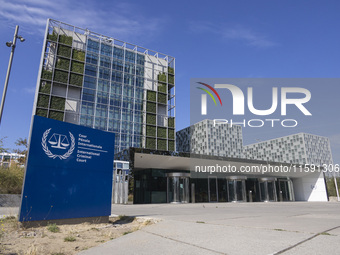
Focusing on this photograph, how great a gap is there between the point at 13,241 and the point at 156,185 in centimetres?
2191

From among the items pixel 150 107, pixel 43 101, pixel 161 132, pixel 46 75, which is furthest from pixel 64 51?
pixel 161 132

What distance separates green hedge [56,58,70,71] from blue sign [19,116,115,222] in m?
49.0

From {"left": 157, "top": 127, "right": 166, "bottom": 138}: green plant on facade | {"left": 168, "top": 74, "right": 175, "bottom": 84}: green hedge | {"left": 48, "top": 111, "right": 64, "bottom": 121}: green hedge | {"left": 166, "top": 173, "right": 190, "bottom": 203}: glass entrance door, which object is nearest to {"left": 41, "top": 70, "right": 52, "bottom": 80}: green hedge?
{"left": 48, "top": 111, "right": 64, "bottom": 121}: green hedge

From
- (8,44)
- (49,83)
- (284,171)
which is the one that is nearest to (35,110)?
(49,83)

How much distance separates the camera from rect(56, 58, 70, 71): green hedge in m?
50.6

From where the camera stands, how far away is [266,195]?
107 ft

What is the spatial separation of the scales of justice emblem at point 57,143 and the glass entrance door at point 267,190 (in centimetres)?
3004

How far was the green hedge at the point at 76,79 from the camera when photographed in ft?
170

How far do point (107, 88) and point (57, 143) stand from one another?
5200cm

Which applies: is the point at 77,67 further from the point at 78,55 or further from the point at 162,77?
the point at 162,77

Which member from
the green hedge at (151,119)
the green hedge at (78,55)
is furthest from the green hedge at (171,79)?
the green hedge at (78,55)

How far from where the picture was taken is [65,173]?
6.57 m

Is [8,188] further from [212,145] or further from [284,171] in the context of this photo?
[212,145]

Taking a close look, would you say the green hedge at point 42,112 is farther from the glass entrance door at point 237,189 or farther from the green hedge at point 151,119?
the glass entrance door at point 237,189
